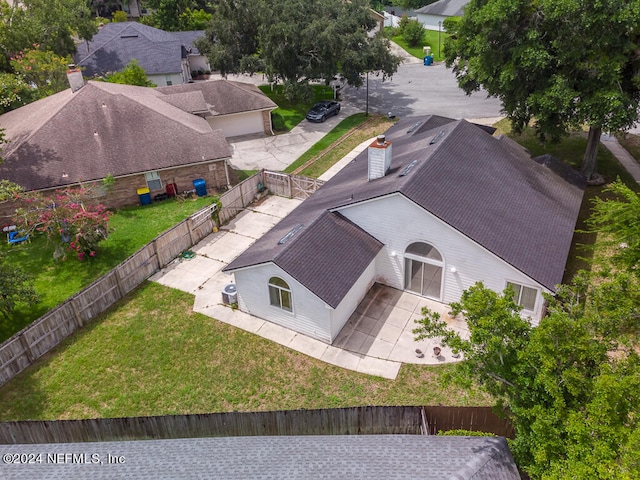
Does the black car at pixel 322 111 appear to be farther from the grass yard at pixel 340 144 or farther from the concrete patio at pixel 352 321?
the concrete patio at pixel 352 321

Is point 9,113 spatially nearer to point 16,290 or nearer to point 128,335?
point 16,290

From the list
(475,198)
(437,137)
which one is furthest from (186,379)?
(437,137)

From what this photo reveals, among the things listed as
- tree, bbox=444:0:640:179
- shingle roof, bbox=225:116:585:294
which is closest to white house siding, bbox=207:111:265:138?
shingle roof, bbox=225:116:585:294

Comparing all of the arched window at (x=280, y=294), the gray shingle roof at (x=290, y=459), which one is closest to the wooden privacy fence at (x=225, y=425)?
the gray shingle roof at (x=290, y=459)

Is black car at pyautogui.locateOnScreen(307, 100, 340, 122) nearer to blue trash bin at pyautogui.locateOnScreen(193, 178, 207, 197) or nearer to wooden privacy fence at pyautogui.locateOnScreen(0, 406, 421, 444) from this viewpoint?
blue trash bin at pyautogui.locateOnScreen(193, 178, 207, 197)

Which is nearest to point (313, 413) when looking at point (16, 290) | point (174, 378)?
point (174, 378)

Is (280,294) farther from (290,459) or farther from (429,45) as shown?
(429,45)
